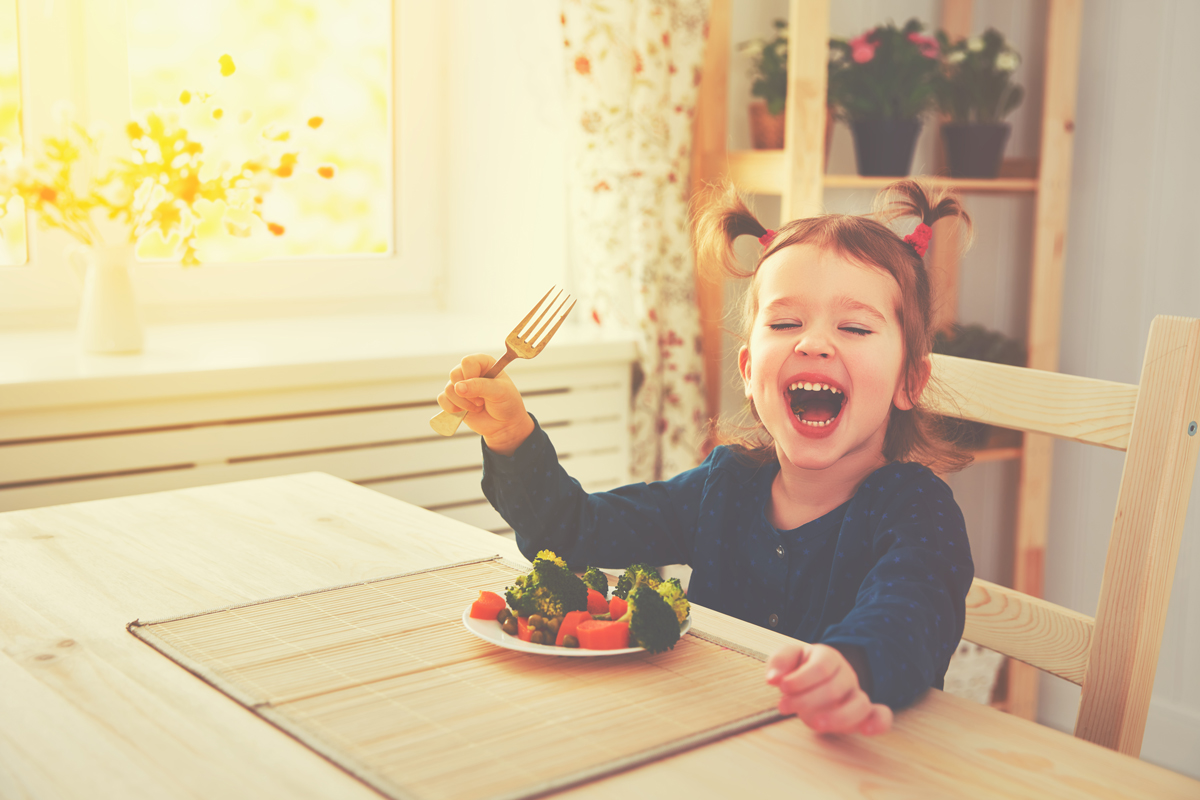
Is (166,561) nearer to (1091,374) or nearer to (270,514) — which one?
(270,514)

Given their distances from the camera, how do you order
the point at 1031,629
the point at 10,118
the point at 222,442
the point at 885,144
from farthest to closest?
the point at 885,144 → the point at 10,118 → the point at 222,442 → the point at 1031,629

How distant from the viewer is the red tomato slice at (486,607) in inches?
33.7

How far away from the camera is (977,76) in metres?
2.31

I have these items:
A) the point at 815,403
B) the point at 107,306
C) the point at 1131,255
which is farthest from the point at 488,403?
the point at 1131,255

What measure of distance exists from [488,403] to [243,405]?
97 centimetres

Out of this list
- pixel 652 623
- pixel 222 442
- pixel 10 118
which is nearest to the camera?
pixel 652 623

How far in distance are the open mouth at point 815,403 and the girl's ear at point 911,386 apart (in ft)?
0.23

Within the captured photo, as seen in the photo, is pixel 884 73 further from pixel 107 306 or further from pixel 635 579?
pixel 635 579

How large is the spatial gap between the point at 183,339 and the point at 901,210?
1.43 meters

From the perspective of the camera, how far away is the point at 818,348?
3.15ft

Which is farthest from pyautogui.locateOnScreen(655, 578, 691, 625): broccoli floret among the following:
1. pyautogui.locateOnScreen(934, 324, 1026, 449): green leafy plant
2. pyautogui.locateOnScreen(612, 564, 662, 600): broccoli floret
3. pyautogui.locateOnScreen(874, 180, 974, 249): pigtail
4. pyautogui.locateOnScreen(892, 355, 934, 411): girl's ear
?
pyautogui.locateOnScreen(934, 324, 1026, 449): green leafy plant

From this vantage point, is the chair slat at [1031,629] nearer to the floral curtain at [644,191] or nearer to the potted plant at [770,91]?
the floral curtain at [644,191]

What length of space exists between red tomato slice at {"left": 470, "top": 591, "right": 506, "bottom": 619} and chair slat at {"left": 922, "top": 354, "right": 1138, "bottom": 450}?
516 millimetres

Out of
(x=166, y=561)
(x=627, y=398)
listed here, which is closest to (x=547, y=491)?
(x=166, y=561)
